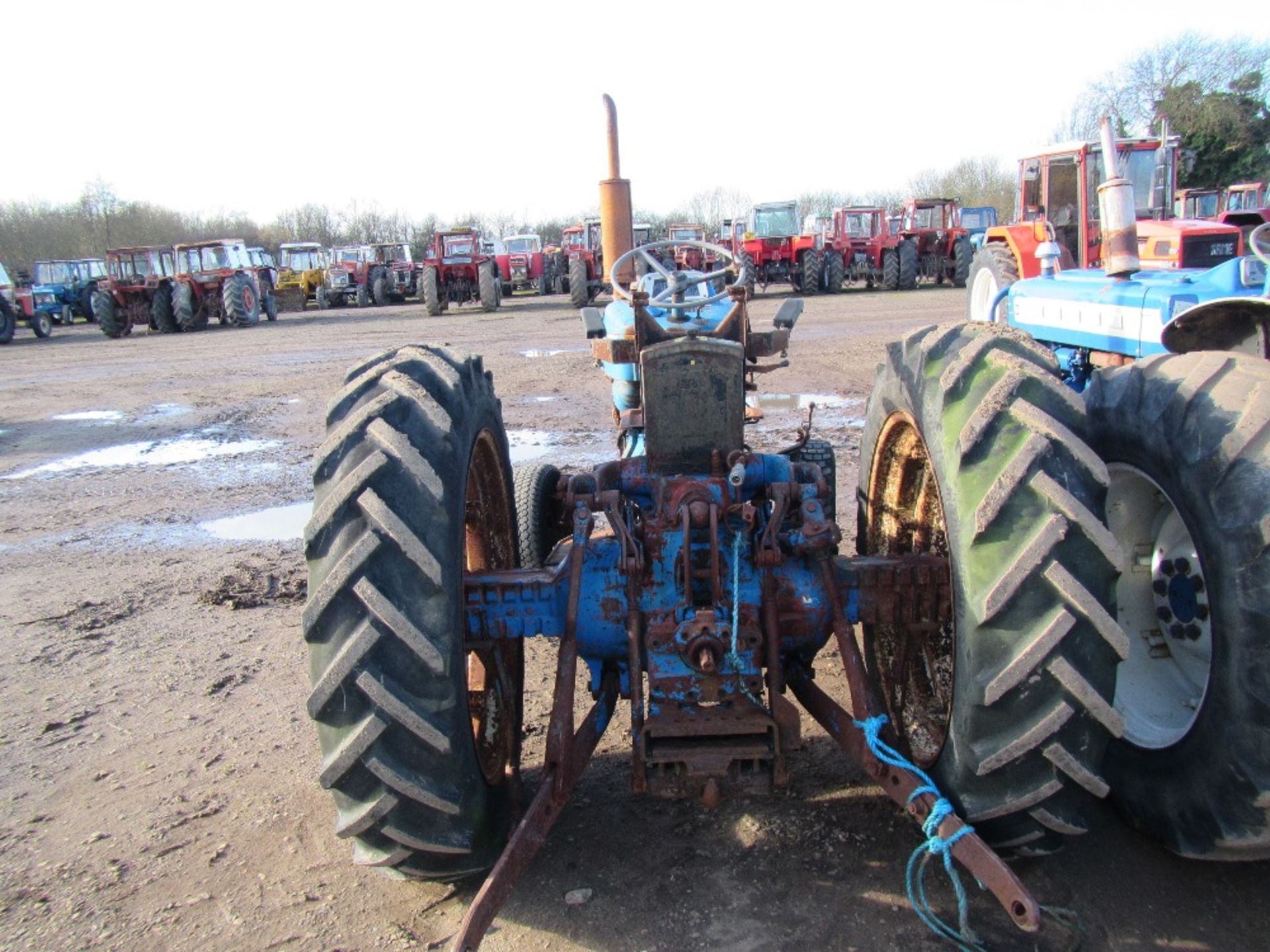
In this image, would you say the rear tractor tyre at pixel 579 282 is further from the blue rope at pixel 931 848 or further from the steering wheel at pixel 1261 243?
the blue rope at pixel 931 848

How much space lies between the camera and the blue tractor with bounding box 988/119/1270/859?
233 cm

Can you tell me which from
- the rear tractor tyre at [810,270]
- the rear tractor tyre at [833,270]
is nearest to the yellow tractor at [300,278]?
the rear tractor tyre at [810,270]

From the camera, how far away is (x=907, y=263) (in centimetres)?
2741

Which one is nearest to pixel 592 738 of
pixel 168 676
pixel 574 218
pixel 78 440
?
pixel 168 676

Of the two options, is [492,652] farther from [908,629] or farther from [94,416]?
[94,416]

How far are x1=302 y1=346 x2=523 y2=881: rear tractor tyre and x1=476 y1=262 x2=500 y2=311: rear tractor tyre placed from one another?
24.9m

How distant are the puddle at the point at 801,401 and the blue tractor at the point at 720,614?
677 cm

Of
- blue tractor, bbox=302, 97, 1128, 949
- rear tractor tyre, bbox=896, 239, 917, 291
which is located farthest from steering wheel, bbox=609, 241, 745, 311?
rear tractor tyre, bbox=896, 239, 917, 291

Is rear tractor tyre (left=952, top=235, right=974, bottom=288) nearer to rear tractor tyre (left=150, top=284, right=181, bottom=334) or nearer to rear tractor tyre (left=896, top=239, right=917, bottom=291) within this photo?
rear tractor tyre (left=896, top=239, right=917, bottom=291)

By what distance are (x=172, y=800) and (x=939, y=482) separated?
2.92 metres

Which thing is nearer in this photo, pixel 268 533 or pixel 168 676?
pixel 168 676

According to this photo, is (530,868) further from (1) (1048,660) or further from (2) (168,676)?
(2) (168,676)

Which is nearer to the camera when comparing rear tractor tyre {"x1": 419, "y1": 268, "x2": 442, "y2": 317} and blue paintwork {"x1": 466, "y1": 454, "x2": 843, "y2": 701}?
blue paintwork {"x1": 466, "y1": 454, "x2": 843, "y2": 701}

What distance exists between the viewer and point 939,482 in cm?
252
